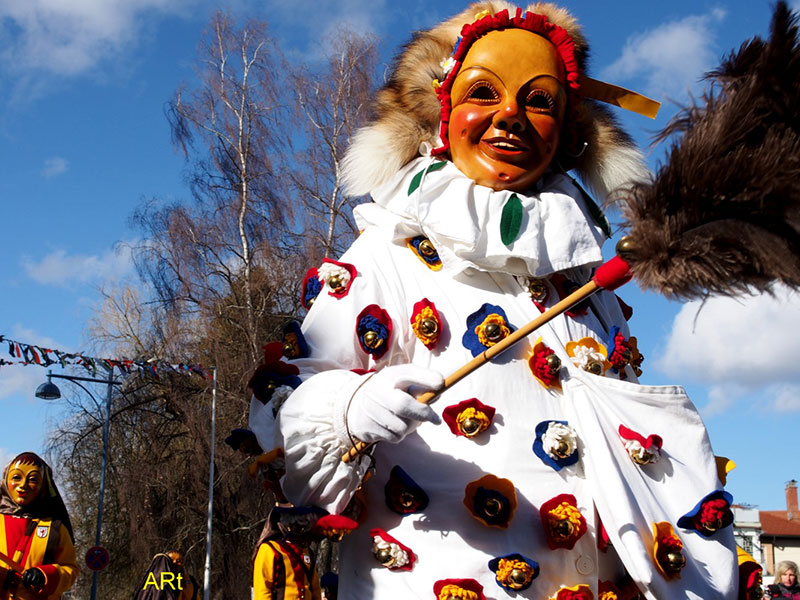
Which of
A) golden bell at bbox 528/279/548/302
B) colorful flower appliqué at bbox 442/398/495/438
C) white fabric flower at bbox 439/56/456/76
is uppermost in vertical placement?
white fabric flower at bbox 439/56/456/76

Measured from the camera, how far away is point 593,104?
141 inches

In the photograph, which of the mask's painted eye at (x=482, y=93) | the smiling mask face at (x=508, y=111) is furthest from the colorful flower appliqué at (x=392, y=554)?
the mask's painted eye at (x=482, y=93)

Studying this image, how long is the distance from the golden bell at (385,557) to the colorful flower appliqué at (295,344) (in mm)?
677

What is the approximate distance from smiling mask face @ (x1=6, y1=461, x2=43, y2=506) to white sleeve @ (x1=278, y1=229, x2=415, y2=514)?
3.20 metres

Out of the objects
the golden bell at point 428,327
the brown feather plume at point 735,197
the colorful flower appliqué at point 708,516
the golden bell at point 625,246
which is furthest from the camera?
the golden bell at point 428,327

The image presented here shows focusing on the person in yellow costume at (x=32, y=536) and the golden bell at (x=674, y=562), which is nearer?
the golden bell at (x=674, y=562)

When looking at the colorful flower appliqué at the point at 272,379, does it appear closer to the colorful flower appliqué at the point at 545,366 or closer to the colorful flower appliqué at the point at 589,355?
the colorful flower appliqué at the point at 545,366

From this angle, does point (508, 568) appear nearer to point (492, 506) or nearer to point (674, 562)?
point (492, 506)

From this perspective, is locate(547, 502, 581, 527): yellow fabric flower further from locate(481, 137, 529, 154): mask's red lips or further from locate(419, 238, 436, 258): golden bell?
locate(481, 137, 529, 154): mask's red lips

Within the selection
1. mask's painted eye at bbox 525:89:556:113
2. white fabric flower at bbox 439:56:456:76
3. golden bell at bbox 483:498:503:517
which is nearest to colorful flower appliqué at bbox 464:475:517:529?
golden bell at bbox 483:498:503:517

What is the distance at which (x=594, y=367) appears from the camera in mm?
2947

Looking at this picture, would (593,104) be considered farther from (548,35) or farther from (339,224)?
(339,224)

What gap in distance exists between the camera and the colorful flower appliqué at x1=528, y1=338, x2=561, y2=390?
2846 mm

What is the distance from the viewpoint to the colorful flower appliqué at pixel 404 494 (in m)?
2.67
